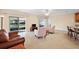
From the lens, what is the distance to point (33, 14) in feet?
8.64

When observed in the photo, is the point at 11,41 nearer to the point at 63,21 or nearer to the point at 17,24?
the point at 17,24

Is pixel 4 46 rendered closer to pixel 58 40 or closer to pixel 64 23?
pixel 58 40

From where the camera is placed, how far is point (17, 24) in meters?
2.72

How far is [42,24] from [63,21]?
46 cm

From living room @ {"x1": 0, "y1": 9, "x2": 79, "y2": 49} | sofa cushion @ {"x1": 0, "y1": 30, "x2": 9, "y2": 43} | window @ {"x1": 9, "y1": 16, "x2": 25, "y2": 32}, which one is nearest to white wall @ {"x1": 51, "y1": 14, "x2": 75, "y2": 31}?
living room @ {"x1": 0, "y1": 9, "x2": 79, "y2": 49}

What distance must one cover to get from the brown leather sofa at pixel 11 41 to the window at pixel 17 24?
114 millimetres

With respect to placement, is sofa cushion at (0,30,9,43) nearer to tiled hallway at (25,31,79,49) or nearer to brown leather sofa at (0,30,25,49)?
brown leather sofa at (0,30,25,49)

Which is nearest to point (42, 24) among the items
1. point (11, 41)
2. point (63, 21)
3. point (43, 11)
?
point (43, 11)

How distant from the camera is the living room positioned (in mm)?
2555

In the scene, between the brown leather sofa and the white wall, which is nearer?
the brown leather sofa

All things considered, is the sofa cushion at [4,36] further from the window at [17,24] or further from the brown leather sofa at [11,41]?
the window at [17,24]
